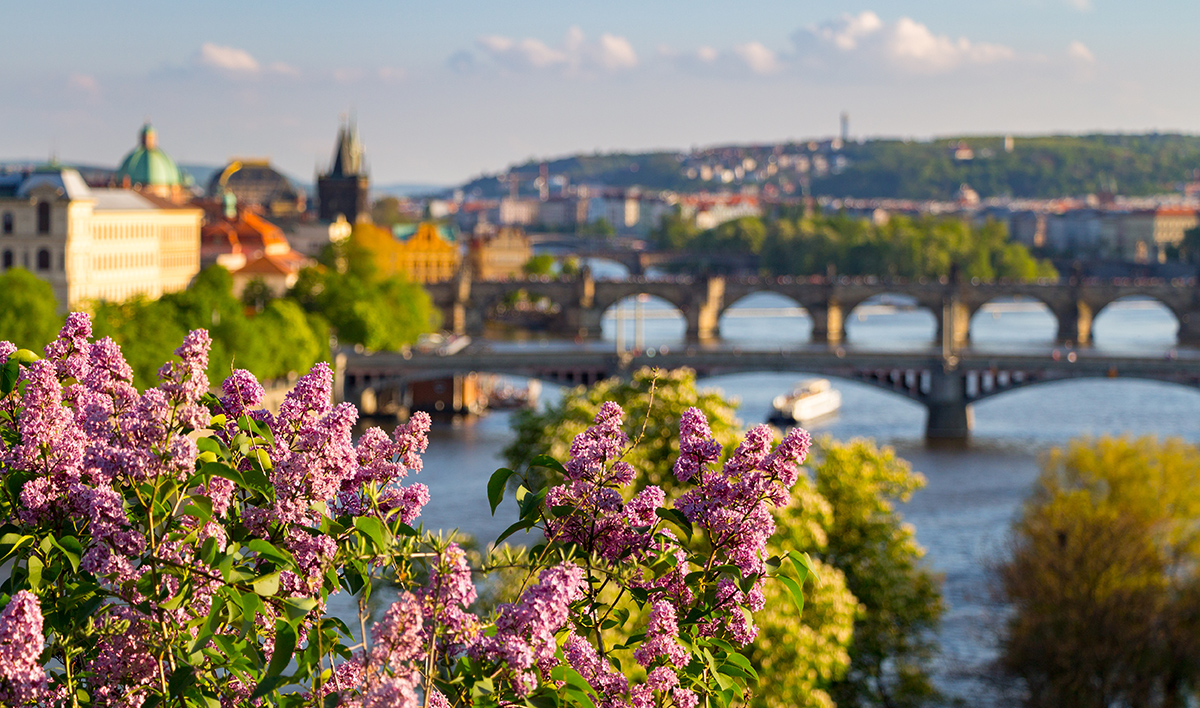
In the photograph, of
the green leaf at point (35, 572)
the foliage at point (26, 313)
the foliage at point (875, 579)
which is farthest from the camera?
the foliage at point (26, 313)

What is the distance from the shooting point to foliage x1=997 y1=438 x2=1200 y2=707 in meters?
21.3

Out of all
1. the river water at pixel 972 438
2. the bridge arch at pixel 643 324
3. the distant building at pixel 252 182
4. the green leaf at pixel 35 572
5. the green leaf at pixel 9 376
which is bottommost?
the river water at pixel 972 438

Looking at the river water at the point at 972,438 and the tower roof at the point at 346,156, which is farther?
the tower roof at the point at 346,156

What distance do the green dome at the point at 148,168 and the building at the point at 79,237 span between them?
34.9m

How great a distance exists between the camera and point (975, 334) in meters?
89.9

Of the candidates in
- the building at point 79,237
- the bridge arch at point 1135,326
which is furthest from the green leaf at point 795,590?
the bridge arch at point 1135,326

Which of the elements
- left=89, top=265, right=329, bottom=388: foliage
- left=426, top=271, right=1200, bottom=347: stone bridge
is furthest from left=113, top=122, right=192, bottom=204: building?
left=89, top=265, right=329, bottom=388: foliage

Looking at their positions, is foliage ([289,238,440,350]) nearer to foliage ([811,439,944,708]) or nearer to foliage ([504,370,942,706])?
foliage ([504,370,942,706])

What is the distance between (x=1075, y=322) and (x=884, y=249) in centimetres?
4502

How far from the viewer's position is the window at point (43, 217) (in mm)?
64625

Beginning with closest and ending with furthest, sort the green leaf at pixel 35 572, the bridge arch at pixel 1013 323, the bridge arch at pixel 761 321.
Result: the green leaf at pixel 35 572 → the bridge arch at pixel 1013 323 → the bridge arch at pixel 761 321

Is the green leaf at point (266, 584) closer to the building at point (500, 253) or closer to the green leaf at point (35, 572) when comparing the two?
the green leaf at point (35, 572)

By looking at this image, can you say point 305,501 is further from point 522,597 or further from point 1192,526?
point 1192,526

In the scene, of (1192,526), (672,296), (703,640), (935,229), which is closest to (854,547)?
(1192,526)
